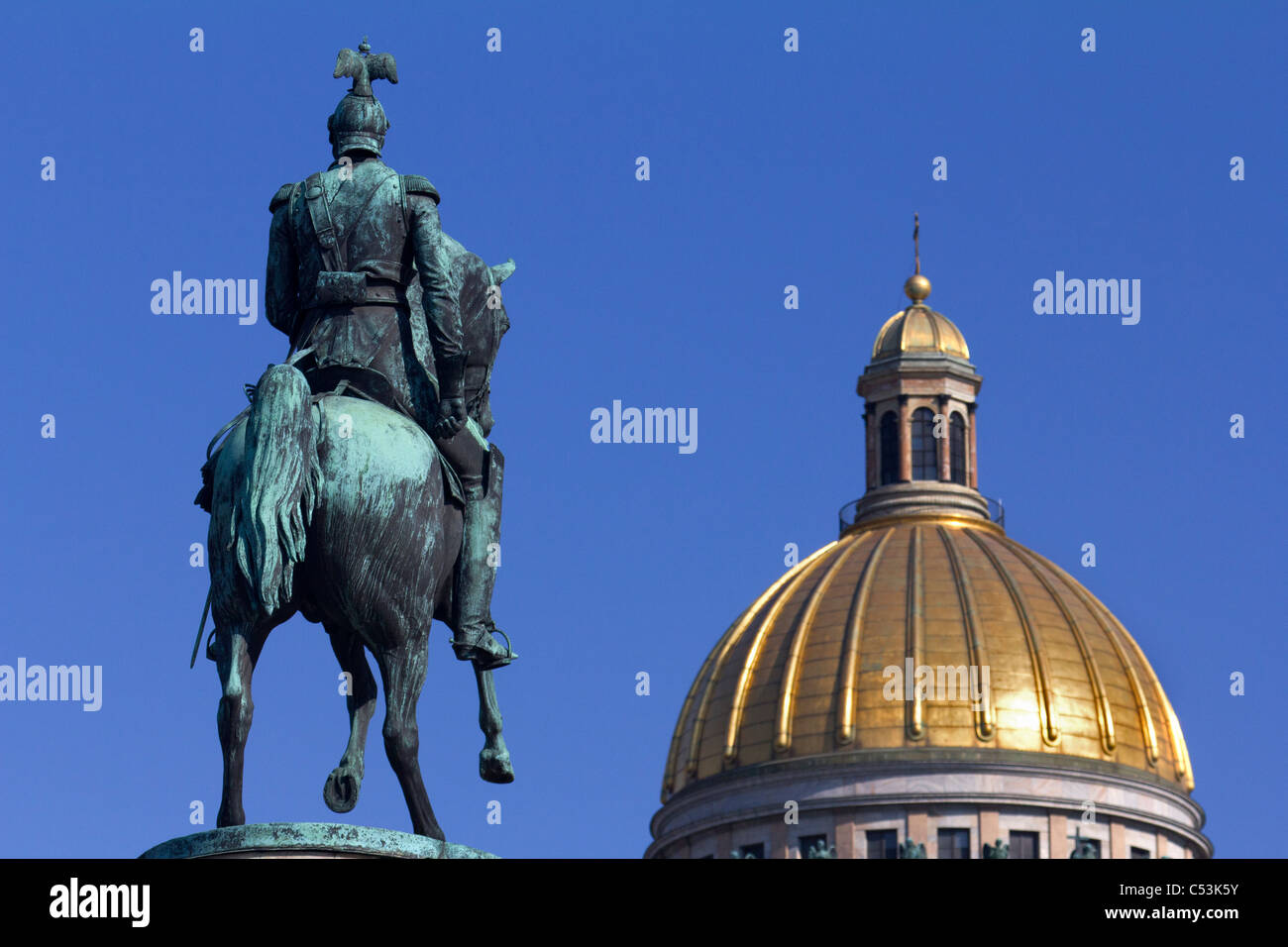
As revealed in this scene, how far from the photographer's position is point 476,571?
21234mm

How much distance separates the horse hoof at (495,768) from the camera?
21422 millimetres

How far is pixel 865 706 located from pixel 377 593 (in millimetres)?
82899

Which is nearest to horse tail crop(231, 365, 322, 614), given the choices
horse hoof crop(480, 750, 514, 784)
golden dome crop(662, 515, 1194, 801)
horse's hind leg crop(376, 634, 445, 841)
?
horse's hind leg crop(376, 634, 445, 841)

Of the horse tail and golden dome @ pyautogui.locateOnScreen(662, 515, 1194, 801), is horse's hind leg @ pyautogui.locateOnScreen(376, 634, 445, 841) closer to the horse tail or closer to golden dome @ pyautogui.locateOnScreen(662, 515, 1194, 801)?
the horse tail

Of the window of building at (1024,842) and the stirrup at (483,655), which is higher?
the window of building at (1024,842)

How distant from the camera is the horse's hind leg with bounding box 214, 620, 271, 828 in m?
19.8

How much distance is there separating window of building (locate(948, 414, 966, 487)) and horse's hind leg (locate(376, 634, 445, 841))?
97017mm

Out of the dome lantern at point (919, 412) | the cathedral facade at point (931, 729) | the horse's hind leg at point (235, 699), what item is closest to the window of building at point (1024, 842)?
the cathedral facade at point (931, 729)

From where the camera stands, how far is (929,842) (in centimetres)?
10169

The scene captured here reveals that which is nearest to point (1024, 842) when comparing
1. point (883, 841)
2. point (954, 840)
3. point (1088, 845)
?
point (954, 840)

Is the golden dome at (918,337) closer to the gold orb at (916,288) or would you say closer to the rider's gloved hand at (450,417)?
the gold orb at (916,288)

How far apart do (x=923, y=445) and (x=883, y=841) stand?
2026 cm

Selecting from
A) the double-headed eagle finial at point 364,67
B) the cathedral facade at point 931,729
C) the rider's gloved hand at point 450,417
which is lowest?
the rider's gloved hand at point 450,417

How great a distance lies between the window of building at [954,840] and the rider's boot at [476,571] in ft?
266
